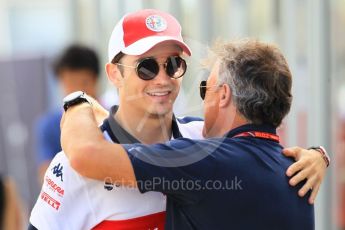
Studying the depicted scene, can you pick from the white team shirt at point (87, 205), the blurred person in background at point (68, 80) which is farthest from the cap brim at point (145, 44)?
the blurred person in background at point (68, 80)

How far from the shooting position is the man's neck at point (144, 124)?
2840mm

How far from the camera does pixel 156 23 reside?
282 centimetres

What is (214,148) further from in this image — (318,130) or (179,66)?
(318,130)

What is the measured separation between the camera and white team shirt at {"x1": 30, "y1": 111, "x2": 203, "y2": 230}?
8.71 ft

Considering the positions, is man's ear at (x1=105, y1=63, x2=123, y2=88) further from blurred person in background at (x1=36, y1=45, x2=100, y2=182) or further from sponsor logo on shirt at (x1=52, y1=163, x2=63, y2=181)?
blurred person in background at (x1=36, y1=45, x2=100, y2=182)

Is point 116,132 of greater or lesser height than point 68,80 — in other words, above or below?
above

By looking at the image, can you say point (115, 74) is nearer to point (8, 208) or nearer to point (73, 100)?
point (73, 100)

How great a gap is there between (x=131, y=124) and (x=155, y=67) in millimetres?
231

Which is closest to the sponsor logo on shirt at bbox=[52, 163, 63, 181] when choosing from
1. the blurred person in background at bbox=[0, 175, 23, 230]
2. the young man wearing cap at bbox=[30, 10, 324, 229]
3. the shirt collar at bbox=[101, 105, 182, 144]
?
the young man wearing cap at bbox=[30, 10, 324, 229]

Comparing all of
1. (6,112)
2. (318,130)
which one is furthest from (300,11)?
(6,112)

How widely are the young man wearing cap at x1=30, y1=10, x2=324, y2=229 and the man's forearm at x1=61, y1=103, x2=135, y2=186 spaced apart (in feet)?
0.36

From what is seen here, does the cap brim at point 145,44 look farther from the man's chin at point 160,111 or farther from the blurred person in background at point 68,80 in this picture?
the blurred person in background at point 68,80

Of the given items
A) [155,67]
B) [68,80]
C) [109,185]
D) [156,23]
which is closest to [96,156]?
[109,185]

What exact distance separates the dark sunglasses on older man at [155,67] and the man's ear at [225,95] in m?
0.19
